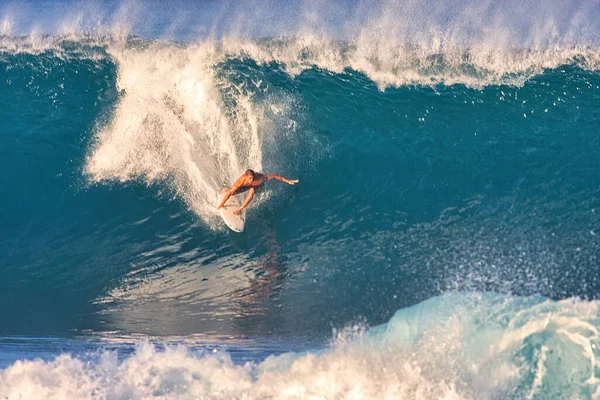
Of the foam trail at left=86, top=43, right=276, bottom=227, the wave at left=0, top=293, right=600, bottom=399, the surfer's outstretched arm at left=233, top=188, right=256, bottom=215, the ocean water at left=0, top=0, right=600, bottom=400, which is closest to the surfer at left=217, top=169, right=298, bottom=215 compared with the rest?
the surfer's outstretched arm at left=233, top=188, right=256, bottom=215

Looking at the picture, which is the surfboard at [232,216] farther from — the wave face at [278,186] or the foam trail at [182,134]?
the foam trail at [182,134]

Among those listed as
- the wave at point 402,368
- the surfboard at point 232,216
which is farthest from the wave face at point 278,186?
the wave at point 402,368

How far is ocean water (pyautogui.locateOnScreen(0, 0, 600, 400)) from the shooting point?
635 cm

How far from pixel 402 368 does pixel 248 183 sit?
3.40m

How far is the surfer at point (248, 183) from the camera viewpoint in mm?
8195

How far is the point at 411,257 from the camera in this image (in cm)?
825

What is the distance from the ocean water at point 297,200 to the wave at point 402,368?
0.03 m

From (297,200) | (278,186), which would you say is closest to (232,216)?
(278,186)

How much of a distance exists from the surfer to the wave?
2.47m

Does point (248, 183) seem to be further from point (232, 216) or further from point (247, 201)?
point (232, 216)

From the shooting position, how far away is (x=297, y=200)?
29.5 ft

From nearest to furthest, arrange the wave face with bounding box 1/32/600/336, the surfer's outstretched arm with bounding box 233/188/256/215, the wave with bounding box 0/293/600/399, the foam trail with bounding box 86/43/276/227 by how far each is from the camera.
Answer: the wave with bounding box 0/293/600/399, the wave face with bounding box 1/32/600/336, the surfer's outstretched arm with bounding box 233/188/256/215, the foam trail with bounding box 86/43/276/227

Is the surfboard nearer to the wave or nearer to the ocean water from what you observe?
the ocean water

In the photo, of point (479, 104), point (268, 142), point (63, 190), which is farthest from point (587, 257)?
point (63, 190)
